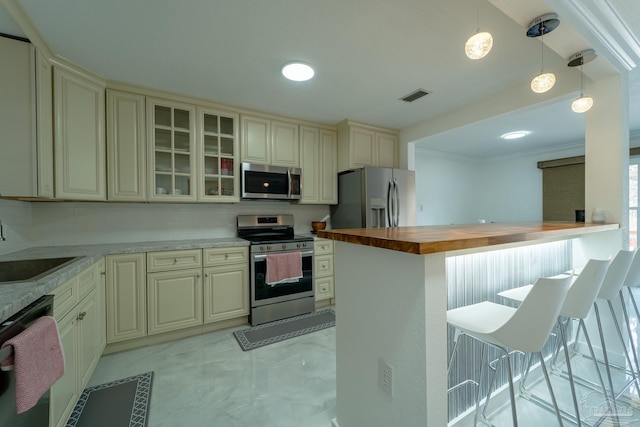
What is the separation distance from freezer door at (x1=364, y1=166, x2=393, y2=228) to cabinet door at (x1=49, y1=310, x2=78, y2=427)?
8.86 feet

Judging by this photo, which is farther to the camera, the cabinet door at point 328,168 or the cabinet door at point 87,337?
the cabinet door at point 328,168

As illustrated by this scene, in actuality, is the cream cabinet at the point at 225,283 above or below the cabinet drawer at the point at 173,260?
below

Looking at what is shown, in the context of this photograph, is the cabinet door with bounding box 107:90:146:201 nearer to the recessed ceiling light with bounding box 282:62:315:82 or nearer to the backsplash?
the backsplash

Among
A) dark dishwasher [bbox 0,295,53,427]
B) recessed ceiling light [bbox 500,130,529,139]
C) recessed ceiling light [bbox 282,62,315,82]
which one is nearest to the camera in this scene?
dark dishwasher [bbox 0,295,53,427]

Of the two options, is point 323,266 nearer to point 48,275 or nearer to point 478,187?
point 48,275

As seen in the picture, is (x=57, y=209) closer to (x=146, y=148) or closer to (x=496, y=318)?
(x=146, y=148)

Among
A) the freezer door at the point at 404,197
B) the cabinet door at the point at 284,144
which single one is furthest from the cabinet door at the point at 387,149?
the cabinet door at the point at 284,144

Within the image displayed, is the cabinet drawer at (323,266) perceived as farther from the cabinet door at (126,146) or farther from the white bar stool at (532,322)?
the white bar stool at (532,322)

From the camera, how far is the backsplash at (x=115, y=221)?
219cm

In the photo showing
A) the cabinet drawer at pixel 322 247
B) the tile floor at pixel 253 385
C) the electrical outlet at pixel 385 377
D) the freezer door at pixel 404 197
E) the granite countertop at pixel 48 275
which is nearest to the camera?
the granite countertop at pixel 48 275

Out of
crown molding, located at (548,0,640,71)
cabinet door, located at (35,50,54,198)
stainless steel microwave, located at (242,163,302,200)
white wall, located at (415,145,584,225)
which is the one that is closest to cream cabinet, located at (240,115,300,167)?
stainless steel microwave, located at (242,163,302,200)

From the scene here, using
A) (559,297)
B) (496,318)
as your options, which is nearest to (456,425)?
(496,318)

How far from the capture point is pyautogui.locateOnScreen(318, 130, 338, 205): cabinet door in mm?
3564

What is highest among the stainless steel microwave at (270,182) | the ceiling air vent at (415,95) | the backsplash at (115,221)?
the ceiling air vent at (415,95)
